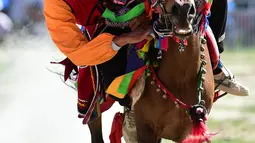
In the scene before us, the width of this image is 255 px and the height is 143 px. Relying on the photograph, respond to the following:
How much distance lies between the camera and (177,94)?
17.7ft

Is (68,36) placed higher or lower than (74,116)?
higher

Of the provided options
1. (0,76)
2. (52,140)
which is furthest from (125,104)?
(0,76)

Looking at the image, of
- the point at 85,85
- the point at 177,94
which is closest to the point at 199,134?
the point at 177,94

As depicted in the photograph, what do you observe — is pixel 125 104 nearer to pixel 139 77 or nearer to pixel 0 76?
pixel 139 77

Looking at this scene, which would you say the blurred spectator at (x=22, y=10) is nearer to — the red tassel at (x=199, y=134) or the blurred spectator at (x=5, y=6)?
the blurred spectator at (x=5, y=6)

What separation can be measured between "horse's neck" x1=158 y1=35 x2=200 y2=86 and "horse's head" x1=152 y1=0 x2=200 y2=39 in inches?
14.8

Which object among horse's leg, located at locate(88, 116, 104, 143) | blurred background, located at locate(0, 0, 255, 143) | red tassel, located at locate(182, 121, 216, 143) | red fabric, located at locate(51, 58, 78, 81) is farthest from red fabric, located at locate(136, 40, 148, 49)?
blurred background, located at locate(0, 0, 255, 143)

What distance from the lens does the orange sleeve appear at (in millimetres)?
5168

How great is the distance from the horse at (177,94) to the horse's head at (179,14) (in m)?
0.24

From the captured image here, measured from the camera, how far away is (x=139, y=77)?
5.50 m

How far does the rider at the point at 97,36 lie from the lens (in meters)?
5.17

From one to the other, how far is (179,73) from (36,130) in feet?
12.5

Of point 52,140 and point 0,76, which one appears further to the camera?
point 0,76

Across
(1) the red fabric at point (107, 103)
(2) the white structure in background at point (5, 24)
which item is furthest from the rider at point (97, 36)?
(2) the white structure in background at point (5, 24)
